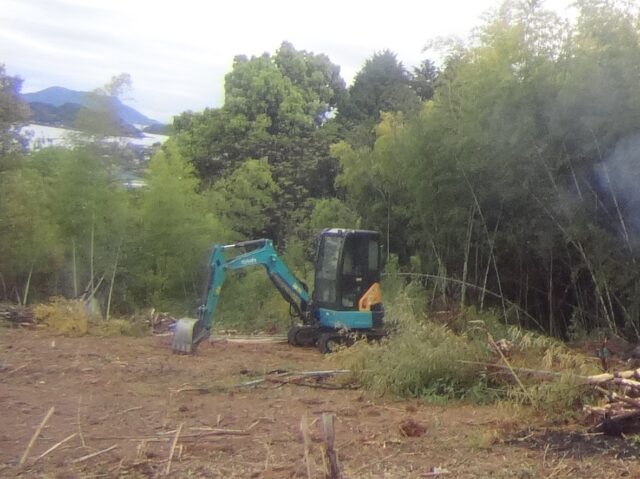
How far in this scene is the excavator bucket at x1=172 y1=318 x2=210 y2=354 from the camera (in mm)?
11812

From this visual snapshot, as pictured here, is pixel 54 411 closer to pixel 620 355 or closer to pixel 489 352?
pixel 489 352

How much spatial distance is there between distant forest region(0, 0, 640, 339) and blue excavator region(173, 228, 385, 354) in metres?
2.10

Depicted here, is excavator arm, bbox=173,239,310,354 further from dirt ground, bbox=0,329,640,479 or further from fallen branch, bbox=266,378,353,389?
fallen branch, bbox=266,378,353,389

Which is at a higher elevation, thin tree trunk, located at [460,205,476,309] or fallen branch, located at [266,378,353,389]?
thin tree trunk, located at [460,205,476,309]

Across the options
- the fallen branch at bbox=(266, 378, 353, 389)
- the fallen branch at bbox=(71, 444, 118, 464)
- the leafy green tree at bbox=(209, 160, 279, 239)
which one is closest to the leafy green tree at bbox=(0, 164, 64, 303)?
the leafy green tree at bbox=(209, 160, 279, 239)

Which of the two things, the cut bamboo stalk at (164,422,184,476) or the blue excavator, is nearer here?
the cut bamboo stalk at (164,422,184,476)

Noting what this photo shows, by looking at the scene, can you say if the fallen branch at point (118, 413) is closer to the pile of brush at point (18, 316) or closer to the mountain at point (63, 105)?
the pile of brush at point (18, 316)

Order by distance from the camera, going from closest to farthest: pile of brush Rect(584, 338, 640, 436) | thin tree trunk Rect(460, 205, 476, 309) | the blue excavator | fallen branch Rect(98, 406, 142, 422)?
pile of brush Rect(584, 338, 640, 436), fallen branch Rect(98, 406, 142, 422), the blue excavator, thin tree trunk Rect(460, 205, 476, 309)

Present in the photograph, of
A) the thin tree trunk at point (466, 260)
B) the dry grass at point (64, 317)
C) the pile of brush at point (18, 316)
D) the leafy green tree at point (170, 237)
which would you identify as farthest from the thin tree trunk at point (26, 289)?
the thin tree trunk at point (466, 260)

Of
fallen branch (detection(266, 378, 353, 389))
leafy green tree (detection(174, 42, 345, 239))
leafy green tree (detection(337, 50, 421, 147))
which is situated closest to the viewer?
fallen branch (detection(266, 378, 353, 389))

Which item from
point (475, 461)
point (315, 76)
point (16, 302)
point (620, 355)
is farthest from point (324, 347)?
point (315, 76)

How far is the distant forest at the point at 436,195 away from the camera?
1173 cm

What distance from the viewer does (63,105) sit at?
19.1 m

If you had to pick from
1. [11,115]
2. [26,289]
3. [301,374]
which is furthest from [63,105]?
[301,374]
